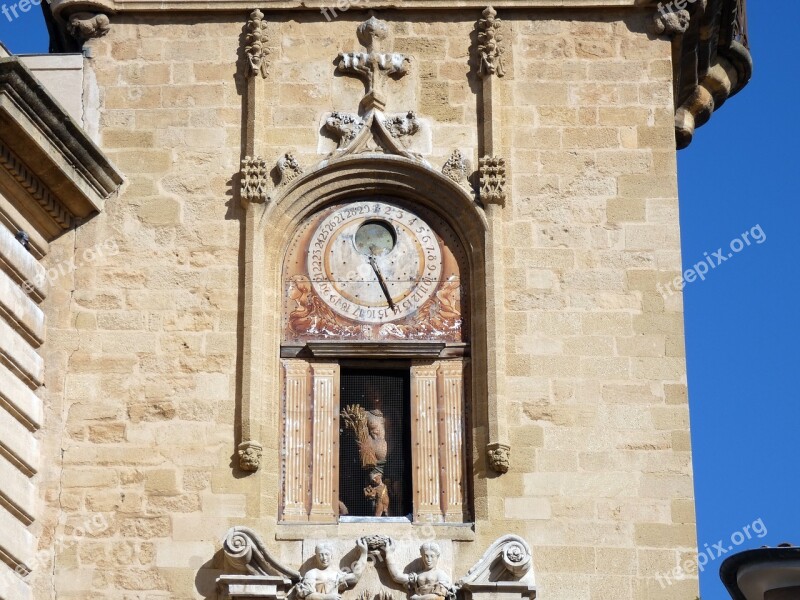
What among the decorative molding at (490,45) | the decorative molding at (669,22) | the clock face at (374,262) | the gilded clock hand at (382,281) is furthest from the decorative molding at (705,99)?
the gilded clock hand at (382,281)

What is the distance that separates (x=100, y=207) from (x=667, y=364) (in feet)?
15.6

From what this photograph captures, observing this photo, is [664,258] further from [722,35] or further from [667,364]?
[722,35]

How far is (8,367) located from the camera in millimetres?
15352

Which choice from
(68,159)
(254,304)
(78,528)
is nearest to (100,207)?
(68,159)

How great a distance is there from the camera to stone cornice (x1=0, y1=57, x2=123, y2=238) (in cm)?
1559

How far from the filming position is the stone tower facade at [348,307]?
15.1m

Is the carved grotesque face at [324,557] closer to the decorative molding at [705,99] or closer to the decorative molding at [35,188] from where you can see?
the decorative molding at [35,188]

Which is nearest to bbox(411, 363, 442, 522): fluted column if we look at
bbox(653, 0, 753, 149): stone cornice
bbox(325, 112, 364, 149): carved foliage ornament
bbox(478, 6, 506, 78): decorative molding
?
bbox(325, 112, 364, 149): carved foliage ornament

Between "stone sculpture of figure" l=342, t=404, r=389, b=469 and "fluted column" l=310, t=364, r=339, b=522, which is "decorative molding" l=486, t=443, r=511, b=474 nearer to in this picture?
"stone sculpture of figure" l=342, t=404, r=389, b=469

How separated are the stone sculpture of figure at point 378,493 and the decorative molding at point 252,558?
→ 99 centimetres

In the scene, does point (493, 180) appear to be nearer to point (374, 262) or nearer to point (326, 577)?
point (374, 262)

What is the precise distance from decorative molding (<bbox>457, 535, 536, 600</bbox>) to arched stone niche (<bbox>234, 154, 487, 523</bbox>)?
559 millimetres

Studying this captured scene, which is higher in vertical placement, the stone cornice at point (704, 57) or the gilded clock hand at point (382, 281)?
the stone cornice at point (704, 57)

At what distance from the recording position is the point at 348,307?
53.3ft
